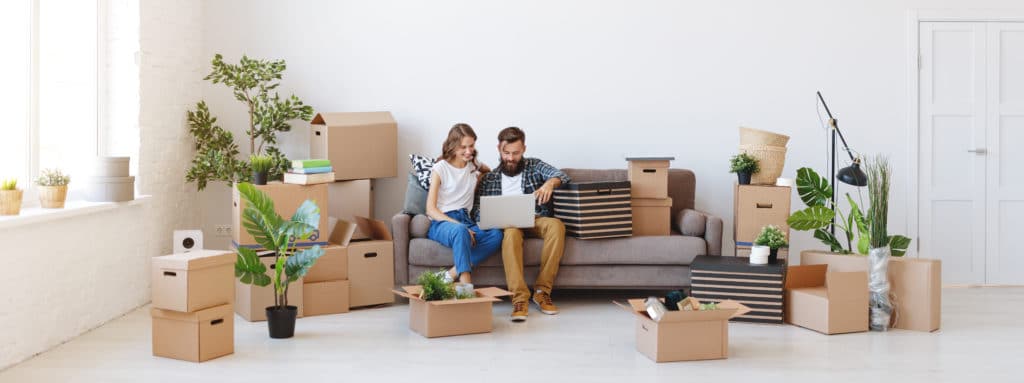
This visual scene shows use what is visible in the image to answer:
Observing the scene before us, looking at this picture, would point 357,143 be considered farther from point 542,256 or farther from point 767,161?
point 767,161

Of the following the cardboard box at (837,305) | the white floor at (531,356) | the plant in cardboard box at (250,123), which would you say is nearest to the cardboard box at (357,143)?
the plant in cardboard box at (250,123)

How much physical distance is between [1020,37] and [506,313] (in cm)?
372

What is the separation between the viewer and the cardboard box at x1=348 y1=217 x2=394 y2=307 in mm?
5195

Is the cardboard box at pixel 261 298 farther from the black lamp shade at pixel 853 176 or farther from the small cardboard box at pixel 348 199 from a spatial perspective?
the black lamp shade at pixel 853 176

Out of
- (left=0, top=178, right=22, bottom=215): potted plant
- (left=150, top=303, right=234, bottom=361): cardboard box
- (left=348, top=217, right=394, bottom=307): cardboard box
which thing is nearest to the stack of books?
(left=348, top=217, right=394, bottom=307): cardboard box

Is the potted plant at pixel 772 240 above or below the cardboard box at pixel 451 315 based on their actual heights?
above

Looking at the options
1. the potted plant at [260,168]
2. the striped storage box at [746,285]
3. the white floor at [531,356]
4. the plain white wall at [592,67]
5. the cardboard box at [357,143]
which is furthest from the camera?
the plain white wall at [592,67]

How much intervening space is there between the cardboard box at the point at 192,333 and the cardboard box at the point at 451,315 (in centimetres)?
85

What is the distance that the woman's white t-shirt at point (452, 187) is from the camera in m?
5.38

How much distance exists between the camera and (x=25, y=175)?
4.33 meters

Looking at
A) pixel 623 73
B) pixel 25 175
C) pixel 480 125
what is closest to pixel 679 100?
pixel 623 73

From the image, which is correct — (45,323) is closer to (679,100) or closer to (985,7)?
(679,100)

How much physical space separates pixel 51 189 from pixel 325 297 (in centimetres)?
145

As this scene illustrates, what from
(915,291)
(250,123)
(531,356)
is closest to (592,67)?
(250,123)
